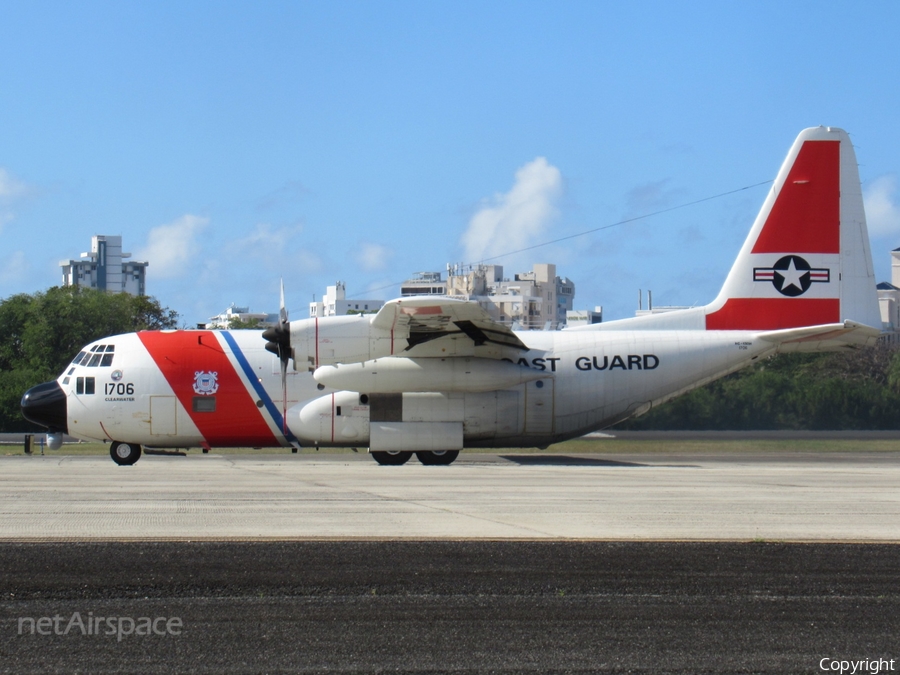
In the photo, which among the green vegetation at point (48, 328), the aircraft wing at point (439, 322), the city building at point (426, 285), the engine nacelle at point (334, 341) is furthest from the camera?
the city building at point (426, 285)

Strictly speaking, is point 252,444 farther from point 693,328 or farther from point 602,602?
point 602,602

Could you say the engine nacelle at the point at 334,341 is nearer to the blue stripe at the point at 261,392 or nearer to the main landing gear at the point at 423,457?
the blue stripe at the point at 261,392

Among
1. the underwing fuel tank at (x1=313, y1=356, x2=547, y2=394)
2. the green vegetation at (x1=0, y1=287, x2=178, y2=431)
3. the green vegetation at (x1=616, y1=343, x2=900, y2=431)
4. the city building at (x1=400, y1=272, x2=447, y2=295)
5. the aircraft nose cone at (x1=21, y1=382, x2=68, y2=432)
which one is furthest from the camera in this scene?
the city building at (x1=400, y1=272, x2=447, y2=295)

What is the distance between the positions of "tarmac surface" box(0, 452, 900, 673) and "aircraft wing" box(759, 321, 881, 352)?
8.83m

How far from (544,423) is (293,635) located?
17.3 m

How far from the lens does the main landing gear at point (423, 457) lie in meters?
23.2

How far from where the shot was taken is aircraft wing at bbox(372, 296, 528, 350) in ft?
65.9

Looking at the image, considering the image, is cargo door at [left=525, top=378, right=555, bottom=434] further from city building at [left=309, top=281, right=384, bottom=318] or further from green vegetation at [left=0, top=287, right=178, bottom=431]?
city building at [left=309, top=281, right=384, bottom=318]

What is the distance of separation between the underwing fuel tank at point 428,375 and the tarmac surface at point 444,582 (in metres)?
8.03

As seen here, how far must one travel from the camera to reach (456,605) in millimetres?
7234

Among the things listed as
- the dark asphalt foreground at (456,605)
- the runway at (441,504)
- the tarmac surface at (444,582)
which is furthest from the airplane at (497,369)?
the dark asphalt foreground at (456,605)

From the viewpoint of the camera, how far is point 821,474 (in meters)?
19.3

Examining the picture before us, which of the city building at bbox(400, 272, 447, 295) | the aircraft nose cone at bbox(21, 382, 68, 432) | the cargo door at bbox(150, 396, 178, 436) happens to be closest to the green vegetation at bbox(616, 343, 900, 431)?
the cargo door at bbox(150, 396, 178, 436)

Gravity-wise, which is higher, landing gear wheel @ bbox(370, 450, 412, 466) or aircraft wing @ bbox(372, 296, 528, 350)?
aircraft wing @ bbox(372, 296, 528, 350)
